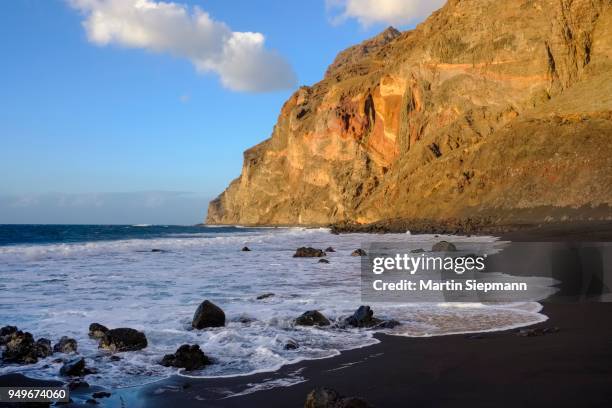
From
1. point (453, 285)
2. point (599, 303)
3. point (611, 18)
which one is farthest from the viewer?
point (611, 18)

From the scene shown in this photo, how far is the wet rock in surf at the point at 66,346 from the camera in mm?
7723

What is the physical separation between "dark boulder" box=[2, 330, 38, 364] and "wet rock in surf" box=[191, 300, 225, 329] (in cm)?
271

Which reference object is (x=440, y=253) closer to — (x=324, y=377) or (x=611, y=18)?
(x=324, y=377)

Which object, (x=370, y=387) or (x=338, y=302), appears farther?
(x=338, y=302)

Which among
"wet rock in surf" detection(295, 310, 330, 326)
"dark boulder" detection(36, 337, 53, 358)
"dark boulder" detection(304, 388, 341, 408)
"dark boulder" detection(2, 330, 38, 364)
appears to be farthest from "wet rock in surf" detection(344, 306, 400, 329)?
"dark boulder" detection(2, 330, 38, 364)

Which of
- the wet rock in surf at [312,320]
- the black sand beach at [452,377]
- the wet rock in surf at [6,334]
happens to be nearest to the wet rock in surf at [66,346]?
the wet rock in surf at [6,334]

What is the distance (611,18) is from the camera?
184 feet

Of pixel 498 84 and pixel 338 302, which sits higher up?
pixel 498 84

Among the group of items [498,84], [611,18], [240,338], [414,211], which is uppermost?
[611,18]

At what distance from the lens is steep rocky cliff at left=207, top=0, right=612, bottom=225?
155 ft

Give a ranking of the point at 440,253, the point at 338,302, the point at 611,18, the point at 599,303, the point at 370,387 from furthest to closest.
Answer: the point at 611,18, the point at 440,253, the point at 338,302, the point at 599,303, the point at 370,387

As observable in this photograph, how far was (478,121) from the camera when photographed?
64.2m

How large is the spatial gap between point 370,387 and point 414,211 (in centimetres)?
5741

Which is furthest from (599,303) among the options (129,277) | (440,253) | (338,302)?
(129,277)
